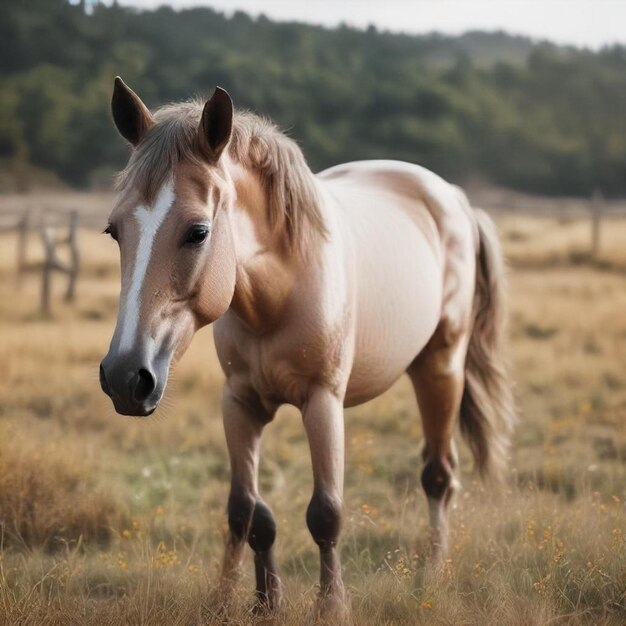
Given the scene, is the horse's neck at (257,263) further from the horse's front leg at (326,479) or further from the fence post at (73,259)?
the fence post at (73,259)

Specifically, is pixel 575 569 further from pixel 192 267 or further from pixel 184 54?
pixel 184 54

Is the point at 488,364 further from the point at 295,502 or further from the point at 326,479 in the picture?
the point at 326,479

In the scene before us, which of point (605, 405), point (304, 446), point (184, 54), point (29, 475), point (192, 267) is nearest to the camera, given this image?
point (192, 267)

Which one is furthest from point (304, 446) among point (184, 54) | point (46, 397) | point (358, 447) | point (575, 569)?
point (184, 54)

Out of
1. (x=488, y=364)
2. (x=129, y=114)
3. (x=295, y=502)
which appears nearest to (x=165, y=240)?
(x=129, y=114)

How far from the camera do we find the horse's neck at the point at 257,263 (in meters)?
3.17

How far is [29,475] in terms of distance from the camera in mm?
4977

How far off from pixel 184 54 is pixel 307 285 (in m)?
22.1

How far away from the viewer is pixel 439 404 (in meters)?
4.57

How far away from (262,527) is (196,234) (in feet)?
4.51

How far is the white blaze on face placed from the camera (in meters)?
2.66

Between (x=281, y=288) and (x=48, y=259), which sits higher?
(x=281, y=288)

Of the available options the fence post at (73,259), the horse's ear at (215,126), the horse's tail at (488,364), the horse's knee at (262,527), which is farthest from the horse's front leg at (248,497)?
the fence post at (73,259)

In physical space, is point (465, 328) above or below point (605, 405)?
above
